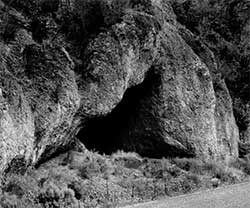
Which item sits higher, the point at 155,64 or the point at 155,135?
the point at 155,64

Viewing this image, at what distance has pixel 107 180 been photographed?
58.5 ft

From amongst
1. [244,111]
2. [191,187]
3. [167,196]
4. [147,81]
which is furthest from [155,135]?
[244,111]

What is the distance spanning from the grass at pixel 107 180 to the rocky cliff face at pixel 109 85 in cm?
75

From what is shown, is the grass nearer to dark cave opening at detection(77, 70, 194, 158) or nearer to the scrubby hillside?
the scrubby hillside

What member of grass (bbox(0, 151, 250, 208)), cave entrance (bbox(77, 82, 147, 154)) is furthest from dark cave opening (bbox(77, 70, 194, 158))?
grass (bbox(0, 151, 250, 208))

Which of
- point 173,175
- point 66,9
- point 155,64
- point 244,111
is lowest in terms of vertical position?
point 173,175

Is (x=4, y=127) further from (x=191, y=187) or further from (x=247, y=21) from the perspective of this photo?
(x=247, y=21)

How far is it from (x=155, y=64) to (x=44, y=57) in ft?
26.0

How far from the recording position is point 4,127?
14.7 meters

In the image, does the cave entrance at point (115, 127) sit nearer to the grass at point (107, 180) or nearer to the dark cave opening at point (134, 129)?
the dark cave opening at point (134, 129)

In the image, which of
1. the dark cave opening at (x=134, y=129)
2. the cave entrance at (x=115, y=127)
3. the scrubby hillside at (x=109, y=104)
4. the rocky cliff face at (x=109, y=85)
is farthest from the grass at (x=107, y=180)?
the cave entrance at (x=115, y=127)

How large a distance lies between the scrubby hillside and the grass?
0.16 ft

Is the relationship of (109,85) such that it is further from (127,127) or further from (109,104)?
(127,127)

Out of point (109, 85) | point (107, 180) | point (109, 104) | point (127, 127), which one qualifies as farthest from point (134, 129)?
point (107, 180)
